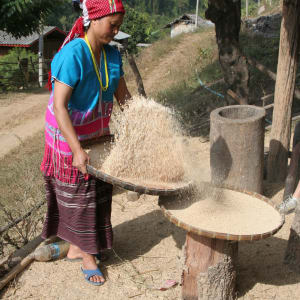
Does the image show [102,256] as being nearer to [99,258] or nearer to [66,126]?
[99,258]

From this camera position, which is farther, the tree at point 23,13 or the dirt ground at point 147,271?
the tree at point 23,13

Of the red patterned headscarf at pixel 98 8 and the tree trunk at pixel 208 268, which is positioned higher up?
the red patterned headscarf at pixel 98 8

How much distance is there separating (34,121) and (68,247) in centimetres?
793

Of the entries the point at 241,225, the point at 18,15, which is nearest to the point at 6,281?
the point at 241,225

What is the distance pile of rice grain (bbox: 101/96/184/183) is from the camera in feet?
A: 7.35

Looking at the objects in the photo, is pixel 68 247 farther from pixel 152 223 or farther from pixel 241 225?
pixel 241 225

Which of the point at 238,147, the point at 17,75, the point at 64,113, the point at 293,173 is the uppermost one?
the point at 64,113

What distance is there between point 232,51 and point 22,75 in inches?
513

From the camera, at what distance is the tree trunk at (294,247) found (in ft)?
8.49

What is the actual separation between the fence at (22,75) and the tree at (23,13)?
209 centimetres

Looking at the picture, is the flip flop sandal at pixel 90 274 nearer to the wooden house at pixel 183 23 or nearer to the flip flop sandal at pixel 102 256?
the flip flop sandal at pixel 102 256

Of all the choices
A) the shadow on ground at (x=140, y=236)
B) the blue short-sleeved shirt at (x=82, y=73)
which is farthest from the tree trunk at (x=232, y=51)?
the blue short-sleeved shirt at (x=82, y=73)

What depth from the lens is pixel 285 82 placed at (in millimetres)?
3918

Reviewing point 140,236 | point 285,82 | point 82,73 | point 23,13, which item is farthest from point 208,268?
point 23,13
